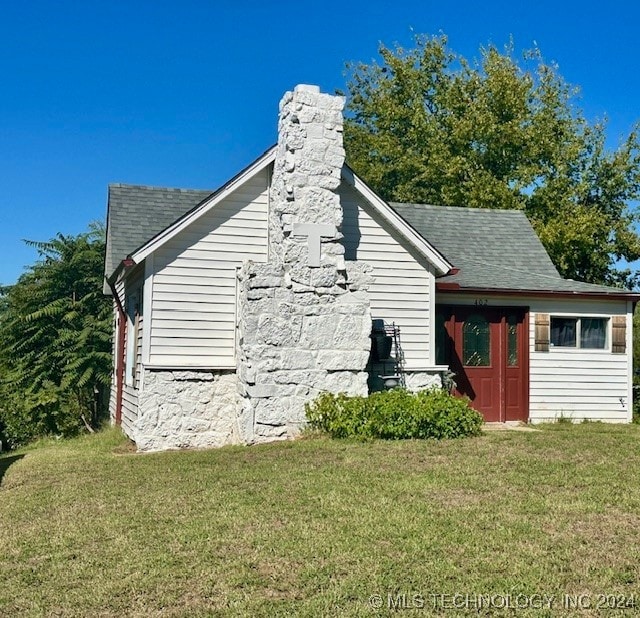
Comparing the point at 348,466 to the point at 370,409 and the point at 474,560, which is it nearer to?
the point at 370,409

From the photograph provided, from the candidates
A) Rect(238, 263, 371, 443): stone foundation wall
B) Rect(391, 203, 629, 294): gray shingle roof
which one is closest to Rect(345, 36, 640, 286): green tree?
Rect(391, 203, 629, 294): gray shingle roof

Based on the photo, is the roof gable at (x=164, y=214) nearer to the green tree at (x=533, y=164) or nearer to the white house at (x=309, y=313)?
the white house at (x=309, y=313)

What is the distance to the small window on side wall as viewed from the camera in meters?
14.8

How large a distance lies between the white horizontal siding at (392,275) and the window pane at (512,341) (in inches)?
90.0

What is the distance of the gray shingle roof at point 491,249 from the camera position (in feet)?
47.6

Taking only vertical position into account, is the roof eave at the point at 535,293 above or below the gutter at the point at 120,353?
above

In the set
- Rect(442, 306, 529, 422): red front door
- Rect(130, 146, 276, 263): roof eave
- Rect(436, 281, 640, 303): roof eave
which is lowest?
Rect(442, 306, 529, 422): red front door

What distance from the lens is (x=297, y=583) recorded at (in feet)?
A: 16.6

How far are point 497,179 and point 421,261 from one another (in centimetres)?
1342

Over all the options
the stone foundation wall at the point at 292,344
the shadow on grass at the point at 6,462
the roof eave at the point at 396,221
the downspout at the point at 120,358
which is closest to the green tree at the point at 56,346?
the downspout at the point at 120,358

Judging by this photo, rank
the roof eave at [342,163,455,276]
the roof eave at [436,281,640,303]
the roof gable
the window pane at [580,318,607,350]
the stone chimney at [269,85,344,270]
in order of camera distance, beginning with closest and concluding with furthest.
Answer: the stone chimney at [269,85,344,270] → the roof gable → the roof eave at [342,163,455,276] → the roof eave at [436,281,640,303] → the window pane at [580,318,607,350]

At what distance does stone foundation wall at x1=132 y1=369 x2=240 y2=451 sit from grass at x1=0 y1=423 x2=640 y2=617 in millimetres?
1651

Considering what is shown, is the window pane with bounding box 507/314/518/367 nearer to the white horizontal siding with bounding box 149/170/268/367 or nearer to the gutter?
the white horizontal siding with bounding box 149/170/268/367

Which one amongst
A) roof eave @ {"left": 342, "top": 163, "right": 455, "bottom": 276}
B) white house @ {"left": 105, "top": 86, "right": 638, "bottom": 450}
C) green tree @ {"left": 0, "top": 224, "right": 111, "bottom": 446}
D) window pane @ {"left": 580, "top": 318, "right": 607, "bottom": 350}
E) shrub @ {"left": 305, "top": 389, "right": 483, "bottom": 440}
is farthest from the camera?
green tree @ {"left": 0, "top": 224, "right": 111, "bottom": 446}
